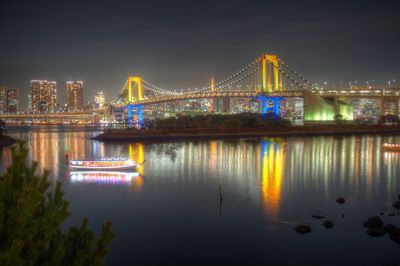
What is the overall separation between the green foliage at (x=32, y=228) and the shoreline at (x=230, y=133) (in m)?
24.3

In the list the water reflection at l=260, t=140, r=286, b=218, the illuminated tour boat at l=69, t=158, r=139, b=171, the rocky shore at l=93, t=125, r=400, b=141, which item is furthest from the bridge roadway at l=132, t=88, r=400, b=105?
the illuminated tour boat at l=69, t=158, r=139, b=171

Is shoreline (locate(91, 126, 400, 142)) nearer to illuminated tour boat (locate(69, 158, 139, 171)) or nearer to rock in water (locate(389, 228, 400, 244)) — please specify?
illuminated tour boat (locate(69, 158, 139, 171))

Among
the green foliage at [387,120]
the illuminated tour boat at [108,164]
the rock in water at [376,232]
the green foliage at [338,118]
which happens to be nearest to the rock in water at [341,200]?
the rock in water at [376,232]

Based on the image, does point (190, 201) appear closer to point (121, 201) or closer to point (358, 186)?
point (121, 201)

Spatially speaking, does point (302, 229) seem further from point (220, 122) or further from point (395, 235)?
point (220, 122)

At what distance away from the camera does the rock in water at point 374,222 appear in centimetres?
710

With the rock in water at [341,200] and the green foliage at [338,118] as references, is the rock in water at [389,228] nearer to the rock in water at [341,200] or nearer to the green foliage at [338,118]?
the rock in water at [341,200]

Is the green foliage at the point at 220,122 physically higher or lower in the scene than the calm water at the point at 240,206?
higher

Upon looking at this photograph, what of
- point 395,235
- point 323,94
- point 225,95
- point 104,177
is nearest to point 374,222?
point 395,235

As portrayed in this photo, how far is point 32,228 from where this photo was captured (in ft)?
6.68

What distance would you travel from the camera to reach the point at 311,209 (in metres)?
8.52

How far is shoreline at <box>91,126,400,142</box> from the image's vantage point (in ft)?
89.1

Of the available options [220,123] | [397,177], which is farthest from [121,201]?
[220,123]

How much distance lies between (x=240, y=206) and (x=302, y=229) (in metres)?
2.13
